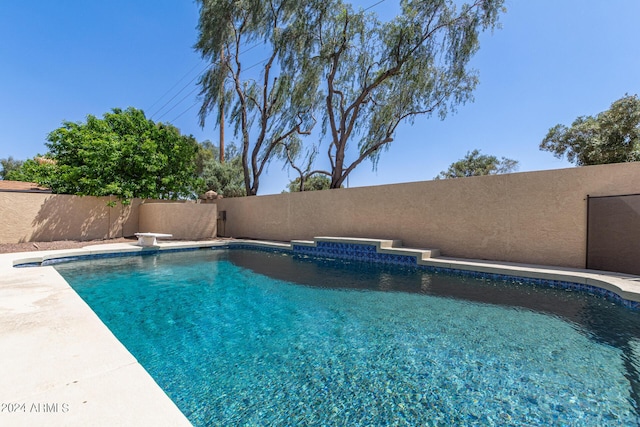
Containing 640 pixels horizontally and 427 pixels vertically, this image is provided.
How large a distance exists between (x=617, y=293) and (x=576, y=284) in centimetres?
70

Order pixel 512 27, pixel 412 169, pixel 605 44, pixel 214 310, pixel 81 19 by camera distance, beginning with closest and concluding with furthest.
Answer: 1. pixel 214 310
2. pixel 605 44
3. pixel 512 27
4. pixel 81 19
5. pixel 412 169

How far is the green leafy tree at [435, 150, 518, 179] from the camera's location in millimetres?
27297

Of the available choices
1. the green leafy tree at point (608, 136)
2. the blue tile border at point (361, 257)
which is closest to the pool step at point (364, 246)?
the blue tile border at point (361, 257)

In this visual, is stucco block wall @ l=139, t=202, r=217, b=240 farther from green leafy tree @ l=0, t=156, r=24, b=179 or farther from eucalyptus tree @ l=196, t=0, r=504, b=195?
green leafy tree @ l=0, t=156, r=24, b=179

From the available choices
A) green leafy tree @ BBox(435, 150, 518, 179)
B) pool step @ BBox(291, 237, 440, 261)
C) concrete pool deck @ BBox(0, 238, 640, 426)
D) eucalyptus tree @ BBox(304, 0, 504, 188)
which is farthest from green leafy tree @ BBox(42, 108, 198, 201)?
green leafy tree @ BBox(435, 150, 518, 179)

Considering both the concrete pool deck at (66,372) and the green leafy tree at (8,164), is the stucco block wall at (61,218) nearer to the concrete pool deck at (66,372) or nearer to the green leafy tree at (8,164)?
the concrete pool deck at (66,372)

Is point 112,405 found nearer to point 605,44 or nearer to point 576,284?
point 576,284

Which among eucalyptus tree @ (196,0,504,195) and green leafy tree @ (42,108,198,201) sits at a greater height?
eucalyptus tree @ (196,0,504,195)

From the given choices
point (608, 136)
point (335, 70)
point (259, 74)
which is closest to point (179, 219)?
point (259, 74)

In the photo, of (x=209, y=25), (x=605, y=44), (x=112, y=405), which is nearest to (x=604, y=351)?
(x=112, y=405)

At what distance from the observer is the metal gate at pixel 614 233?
207 inches

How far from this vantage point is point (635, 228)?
17.2ft

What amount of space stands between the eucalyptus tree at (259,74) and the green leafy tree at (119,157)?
8.64 ft

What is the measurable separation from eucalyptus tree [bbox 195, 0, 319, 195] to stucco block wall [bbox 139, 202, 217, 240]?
2893 millimetres
